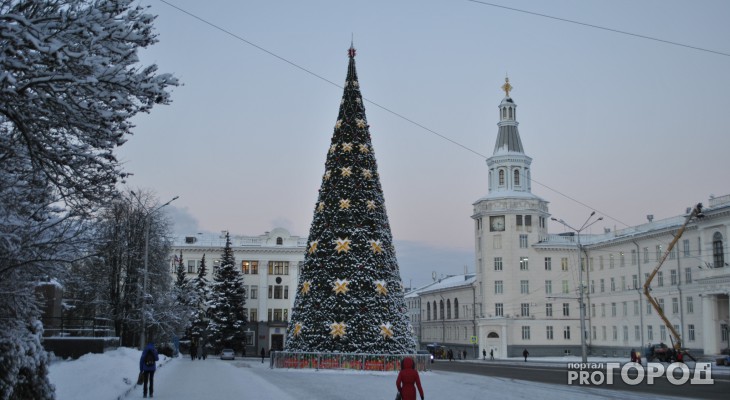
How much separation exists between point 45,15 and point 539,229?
81464 mm

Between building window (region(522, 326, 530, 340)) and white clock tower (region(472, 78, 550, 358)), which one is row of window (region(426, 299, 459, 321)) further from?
building window (region(522, 326, 530, 340))

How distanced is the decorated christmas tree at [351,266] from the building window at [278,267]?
187 ft

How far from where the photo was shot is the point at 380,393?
20.9 m

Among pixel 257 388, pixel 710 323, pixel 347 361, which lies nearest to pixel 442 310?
pixel 710 323

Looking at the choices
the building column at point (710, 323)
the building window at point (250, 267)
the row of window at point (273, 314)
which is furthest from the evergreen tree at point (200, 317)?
the building column at point (710, 323)

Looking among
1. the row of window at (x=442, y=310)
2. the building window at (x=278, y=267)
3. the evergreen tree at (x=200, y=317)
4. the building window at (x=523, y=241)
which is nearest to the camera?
the evergreen tree at (x=200, y=317)

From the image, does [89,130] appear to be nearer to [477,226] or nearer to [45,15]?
[45,15]

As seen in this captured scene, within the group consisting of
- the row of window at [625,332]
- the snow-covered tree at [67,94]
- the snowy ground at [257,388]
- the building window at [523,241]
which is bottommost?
the snowy ground at [257,388]

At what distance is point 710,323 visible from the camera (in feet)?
194

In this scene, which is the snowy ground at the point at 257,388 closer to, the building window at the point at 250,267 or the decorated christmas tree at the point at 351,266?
the decorated christmas tree at the point at 351,266

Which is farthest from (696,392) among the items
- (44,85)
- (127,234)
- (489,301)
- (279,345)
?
(279,345)

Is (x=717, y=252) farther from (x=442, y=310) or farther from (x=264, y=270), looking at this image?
(x=264, y=270)

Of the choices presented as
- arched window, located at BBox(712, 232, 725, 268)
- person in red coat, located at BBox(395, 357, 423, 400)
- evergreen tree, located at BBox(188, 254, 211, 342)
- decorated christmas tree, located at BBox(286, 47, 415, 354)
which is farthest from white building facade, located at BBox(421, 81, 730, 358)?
person in red coat, located at BBox(395, 357, 423, 400)

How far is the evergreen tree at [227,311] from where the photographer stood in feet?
245
